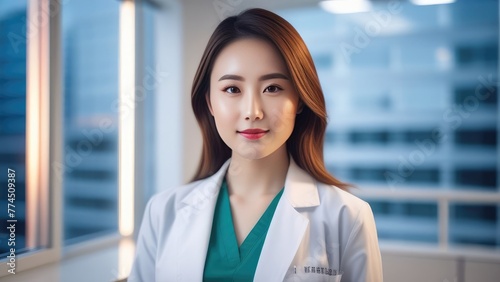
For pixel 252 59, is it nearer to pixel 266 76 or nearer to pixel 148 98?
pixel 266 76

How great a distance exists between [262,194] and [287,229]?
0.33 ft

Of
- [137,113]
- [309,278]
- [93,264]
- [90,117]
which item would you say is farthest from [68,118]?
[309,278]

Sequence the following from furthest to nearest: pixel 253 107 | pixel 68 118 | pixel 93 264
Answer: pixel 68 118 < pixel 93 264 < pixel 253 107

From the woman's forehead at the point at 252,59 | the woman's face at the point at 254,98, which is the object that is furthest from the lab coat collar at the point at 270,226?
the woman's forehead at the point at 252,59

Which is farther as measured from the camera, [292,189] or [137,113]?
[137,113]

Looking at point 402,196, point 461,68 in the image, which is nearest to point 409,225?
point 461,68

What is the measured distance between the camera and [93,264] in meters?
1.00

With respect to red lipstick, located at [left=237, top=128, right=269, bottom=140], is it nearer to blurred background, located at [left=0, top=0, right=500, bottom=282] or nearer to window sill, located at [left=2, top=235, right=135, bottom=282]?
blurred background, located at [left=0, top=0, right=500, bottom=282]

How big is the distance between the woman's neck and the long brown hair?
0.12 feet

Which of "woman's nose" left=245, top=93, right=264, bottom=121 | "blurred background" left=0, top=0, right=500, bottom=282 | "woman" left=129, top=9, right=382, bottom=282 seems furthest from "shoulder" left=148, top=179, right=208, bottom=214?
"woman's nose" left=245, top=93, right=264, bottom=121

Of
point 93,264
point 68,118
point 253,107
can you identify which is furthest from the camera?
point 68,118

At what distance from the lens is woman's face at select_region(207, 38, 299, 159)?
75 centimetres

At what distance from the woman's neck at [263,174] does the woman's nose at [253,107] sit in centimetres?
13

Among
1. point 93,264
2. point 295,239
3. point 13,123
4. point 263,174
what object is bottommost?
point 93,264
